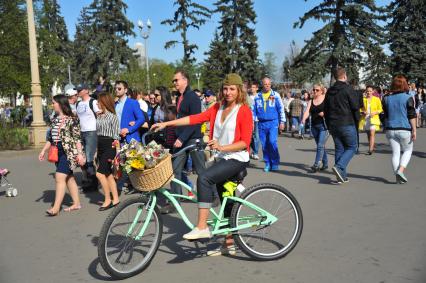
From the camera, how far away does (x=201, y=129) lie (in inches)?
278

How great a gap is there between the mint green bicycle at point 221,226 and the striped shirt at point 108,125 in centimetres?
293

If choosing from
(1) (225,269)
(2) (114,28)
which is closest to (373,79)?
(2) (114,28)

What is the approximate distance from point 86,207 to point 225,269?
12.2 feet

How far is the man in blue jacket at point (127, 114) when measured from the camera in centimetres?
768

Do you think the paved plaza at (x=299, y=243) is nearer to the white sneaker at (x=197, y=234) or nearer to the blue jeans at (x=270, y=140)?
the white sneaker at (x=197, y=234)

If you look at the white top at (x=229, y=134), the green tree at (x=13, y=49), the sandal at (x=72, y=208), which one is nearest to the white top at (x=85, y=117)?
the sandal at (x=72, y=208)

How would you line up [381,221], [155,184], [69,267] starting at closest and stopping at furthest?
1. [155,184]
2. [69,267]
3. [381,221]

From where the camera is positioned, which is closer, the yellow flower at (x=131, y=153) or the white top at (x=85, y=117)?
the yellow flower at (x=131, y=153)

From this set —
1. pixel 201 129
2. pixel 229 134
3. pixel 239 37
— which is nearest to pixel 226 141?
pixel 229 134

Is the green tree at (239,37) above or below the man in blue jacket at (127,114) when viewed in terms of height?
above

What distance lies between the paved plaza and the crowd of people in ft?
1.36

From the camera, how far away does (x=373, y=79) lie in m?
43.5

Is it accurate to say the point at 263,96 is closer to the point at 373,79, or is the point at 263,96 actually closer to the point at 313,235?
the point at 313,235

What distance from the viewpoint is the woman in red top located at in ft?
14.7
